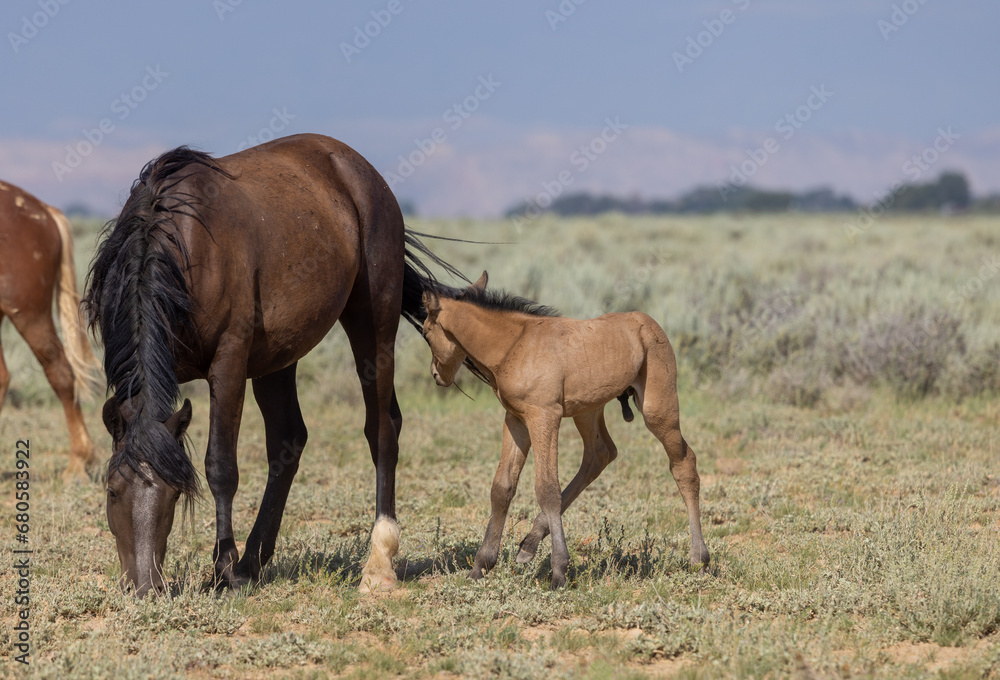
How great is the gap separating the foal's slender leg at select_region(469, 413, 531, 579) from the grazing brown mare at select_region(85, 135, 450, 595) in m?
0.54

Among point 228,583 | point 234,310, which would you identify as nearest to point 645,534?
point 228,583

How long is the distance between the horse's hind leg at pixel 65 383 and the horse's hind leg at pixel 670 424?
17.2 feet

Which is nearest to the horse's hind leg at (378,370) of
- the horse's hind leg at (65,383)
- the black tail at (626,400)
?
the black tail at (626,400)

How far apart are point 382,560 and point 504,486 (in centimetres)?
84

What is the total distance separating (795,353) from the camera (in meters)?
11.3

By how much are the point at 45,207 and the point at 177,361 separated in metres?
4.98

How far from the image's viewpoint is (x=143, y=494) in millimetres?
4102

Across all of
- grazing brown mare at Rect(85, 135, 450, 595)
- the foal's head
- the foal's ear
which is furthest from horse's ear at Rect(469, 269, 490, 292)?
grazing brown mare at Rect(85, 135, 450, 595)

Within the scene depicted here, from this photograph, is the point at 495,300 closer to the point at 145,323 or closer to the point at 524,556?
the point at 524,556

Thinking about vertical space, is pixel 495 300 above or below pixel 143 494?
above

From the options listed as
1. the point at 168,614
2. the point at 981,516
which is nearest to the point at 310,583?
the point at 168,614

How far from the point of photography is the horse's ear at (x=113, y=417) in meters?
4.26

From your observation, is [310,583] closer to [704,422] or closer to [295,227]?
[295,227]

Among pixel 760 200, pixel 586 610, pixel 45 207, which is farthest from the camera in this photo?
pixel 760 200
